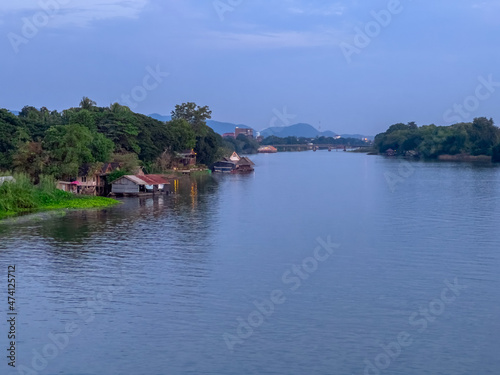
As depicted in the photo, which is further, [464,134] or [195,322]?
[464,134]

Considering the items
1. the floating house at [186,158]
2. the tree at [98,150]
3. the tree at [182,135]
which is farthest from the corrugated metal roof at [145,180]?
the floating house at [186,158]

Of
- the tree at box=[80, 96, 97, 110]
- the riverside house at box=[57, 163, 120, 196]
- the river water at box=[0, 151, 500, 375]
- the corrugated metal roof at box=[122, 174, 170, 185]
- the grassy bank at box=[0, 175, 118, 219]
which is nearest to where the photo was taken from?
the river water at box=[0, 151, 500, 375]

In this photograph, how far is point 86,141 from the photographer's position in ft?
150

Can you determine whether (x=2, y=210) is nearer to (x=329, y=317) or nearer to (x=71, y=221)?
(x=71, y=221)

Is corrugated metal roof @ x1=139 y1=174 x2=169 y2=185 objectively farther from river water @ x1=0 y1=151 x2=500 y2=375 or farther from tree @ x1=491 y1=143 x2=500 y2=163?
tree @ x1=491 y1=143 x2=500 y2=163

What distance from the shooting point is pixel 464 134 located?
109062 millimetres

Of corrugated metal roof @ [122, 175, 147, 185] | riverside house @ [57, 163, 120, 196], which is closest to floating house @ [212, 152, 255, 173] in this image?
riverside house @ [57, 163, 120, 196]

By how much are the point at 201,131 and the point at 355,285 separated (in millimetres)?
65876

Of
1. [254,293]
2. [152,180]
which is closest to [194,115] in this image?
[152,180]

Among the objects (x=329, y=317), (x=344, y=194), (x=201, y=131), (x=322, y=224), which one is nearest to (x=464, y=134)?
(x=201, y=131)

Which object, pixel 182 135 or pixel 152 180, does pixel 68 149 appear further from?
pixel 182 135

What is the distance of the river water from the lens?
15.0 metres

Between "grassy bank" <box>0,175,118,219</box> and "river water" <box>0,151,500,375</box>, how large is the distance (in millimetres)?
2483

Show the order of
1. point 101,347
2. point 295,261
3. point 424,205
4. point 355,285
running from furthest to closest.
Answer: point 424,205, point 295,261, point 355,285, point 101,347
